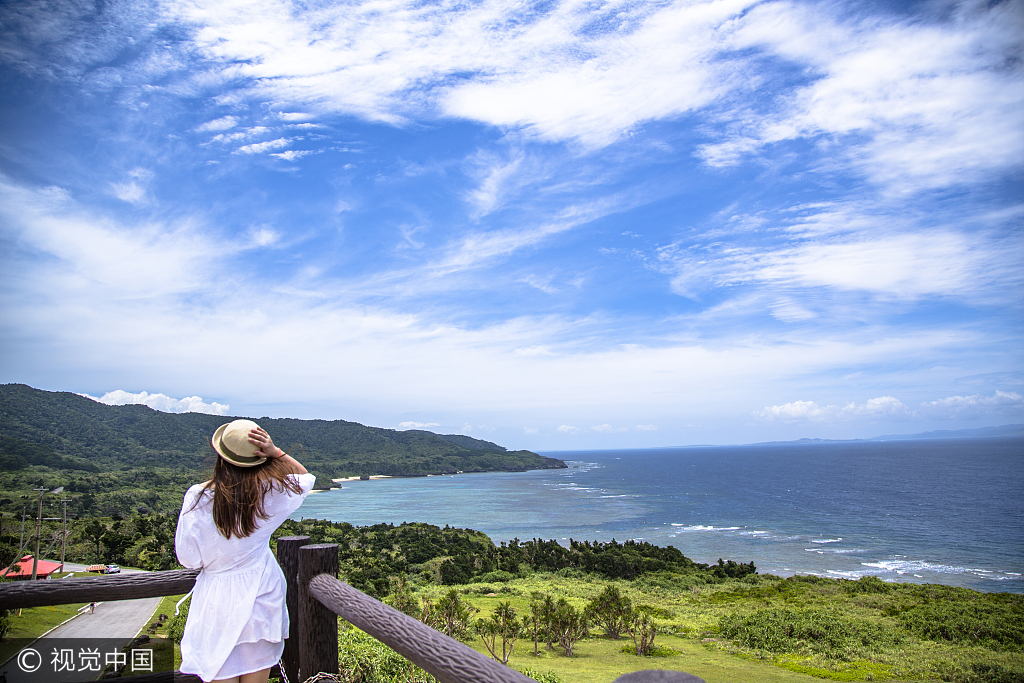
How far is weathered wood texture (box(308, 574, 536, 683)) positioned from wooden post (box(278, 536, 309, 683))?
0.16 m

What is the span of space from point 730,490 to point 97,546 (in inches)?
2625

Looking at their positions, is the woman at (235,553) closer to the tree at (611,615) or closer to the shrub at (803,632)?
the tree at (611,615)

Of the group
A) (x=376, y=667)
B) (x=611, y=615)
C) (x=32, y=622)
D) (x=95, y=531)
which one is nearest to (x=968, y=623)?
(x=611, y=615)

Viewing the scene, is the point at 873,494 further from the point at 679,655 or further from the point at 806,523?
the point at 679,655

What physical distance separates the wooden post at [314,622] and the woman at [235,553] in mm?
107

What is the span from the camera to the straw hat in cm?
178

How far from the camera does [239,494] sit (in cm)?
178

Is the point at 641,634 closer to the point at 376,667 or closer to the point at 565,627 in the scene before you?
the point at 565,627

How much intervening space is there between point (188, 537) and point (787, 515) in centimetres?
5593

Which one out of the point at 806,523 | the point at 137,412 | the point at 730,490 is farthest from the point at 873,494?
the point at 137,412

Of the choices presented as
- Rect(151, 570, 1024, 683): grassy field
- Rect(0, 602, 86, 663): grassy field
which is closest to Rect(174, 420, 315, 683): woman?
Rect(151, 570, 1024, 683): grassy field

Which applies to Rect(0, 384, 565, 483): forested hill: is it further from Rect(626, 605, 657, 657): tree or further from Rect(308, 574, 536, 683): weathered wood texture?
Rect(308, 574, 536, 683): weathered wood texture

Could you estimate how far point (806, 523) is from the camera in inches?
1770

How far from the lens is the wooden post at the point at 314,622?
1.98 m
